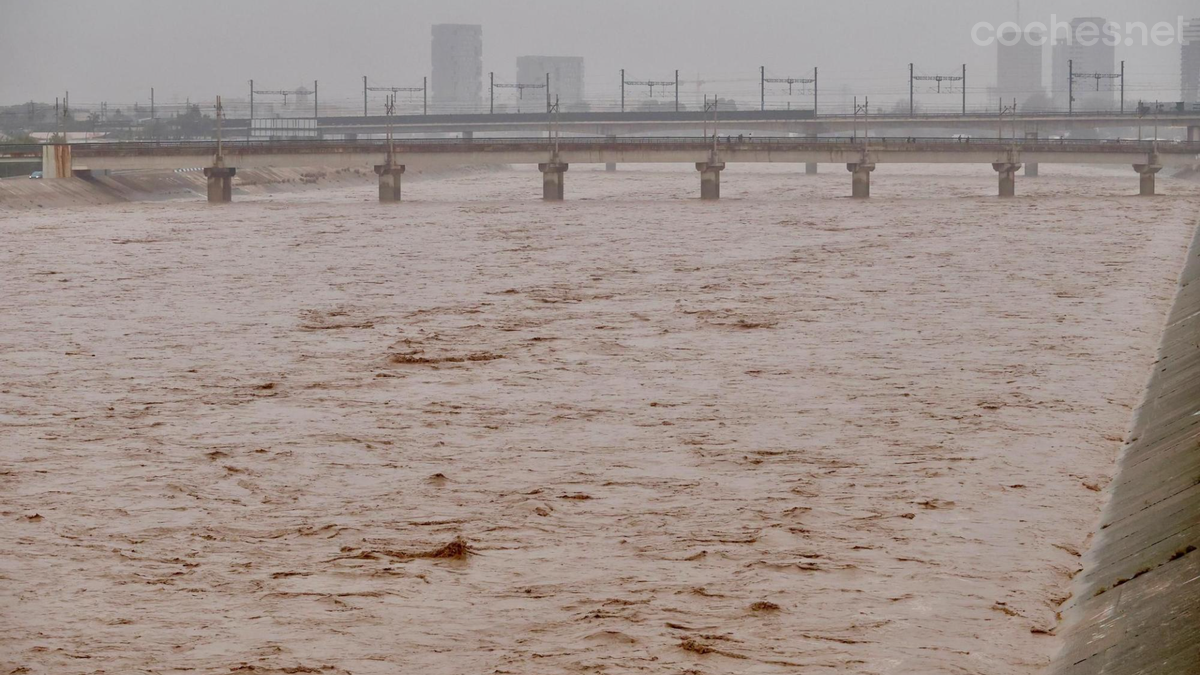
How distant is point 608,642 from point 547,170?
83.9m

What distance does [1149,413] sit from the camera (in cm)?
1892

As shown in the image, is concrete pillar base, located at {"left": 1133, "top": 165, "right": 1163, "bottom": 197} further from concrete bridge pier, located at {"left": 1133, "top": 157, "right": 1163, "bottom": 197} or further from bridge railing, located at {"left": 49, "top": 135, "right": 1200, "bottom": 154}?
bridge railing, located at {"left": 49, "top": 135, "right": 1200, "bottom": 154}

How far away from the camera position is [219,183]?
8900cm

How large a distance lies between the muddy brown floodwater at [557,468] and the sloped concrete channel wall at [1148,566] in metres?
0.36

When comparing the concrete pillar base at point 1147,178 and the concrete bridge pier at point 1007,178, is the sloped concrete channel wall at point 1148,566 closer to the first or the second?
the concrete bridge pier at point 1007,178

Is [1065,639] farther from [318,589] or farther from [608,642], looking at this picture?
[318,589]

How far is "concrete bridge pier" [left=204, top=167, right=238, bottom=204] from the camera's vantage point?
88.6 m

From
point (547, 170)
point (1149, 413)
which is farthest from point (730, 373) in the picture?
point (547, 170)

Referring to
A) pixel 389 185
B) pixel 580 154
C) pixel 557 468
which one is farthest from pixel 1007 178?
pixel 557 468

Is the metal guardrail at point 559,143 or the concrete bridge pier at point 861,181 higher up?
the metal guardrail at point 559,143

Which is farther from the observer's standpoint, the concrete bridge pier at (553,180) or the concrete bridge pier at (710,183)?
the concrete bridge pier at (710,183)

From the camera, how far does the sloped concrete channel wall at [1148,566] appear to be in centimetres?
880

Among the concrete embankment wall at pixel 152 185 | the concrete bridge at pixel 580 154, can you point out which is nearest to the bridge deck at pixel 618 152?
the concrete bridge at pixel 580 154

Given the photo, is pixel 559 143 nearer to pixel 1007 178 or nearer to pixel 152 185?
pixel 152 185
